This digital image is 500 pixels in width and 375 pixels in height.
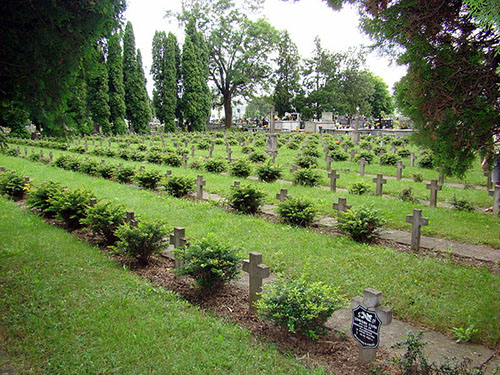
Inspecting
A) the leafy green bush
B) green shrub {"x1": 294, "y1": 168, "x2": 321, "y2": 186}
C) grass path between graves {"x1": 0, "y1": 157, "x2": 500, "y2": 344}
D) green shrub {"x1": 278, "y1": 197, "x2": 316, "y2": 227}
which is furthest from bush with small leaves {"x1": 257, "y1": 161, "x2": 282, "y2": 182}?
green shrub {"x1": 278, "y1": 197, "x2": 316, "y2": 227}

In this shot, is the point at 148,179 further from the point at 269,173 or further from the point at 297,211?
the point at 297,211

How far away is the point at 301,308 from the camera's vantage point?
11.2ft

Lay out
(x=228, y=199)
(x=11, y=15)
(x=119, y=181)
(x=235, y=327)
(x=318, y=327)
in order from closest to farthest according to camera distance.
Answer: (x=318, y=327) → (x=235, y=327) → (x=11, y=15) → (x=228, y=199) → (x=119, y=181)

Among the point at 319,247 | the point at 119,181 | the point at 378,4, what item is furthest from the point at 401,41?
the point at 119,181

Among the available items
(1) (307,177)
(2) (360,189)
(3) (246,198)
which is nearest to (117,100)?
(1) (307,177)

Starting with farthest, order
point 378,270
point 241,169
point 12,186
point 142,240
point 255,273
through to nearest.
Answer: point 241,169 < point 12,186 < point 142,240 < point 378,270 < point 255,273

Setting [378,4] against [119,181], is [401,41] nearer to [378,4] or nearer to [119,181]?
[378,4]

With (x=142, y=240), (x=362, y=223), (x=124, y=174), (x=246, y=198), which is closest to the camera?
(x=142, y=240)

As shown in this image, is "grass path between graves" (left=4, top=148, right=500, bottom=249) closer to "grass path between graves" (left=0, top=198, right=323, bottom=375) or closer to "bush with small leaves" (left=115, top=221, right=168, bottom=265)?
"bush with small leaves" (left=115, top=221, right=168, bottom=265)

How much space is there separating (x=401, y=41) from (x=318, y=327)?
3.98 m

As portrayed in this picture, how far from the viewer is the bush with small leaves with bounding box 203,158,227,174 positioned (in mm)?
14590

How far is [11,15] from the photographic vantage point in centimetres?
413

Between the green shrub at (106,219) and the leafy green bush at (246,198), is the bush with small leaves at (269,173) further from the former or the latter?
the green shrub at (106,219)

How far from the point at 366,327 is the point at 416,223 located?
10.8ft
